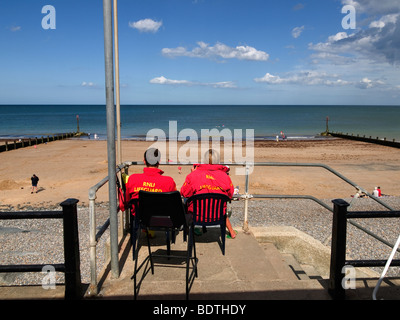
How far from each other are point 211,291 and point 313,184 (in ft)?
51.2

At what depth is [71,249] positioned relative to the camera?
3055 millimetres

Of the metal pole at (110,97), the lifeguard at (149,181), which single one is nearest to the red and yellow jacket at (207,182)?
the lifeguard at (149,181)

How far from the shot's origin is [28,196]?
15164mm

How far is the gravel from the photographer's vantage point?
7.74 m

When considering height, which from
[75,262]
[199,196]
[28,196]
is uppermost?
[199,196]

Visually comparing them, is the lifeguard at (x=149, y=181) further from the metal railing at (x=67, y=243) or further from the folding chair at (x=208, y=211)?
the metal railing at (x=67, y=243)

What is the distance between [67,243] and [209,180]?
6.47ft

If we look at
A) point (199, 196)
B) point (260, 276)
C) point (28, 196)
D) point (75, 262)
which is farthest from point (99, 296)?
point (28, 196)

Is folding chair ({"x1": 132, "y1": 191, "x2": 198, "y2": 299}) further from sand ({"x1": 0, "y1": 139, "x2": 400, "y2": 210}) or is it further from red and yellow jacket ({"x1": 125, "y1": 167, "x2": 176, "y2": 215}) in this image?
sand ({"x1": 0, "y1": 139, "x2": 400, "y2": 210})

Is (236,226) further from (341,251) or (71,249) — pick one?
(71,249)

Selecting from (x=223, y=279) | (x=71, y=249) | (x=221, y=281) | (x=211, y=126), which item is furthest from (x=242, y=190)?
(x=211, y=126)

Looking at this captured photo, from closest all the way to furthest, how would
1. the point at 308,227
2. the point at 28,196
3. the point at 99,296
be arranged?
the point at 99,296
the point at 308,227
the point at 28,196
